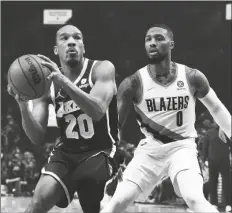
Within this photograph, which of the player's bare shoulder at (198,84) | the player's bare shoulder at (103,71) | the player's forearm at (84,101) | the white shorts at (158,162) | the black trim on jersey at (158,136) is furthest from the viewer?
the player's bare shoulder at (198,84)

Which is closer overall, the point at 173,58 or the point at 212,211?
the point at 212,211

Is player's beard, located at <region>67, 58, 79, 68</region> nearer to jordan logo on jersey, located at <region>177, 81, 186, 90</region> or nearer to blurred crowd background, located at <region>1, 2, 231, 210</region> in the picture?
jordan logo on jersey, located at <region>177, 81, 186, 90</region>

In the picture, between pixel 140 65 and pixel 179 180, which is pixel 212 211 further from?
pixel 140 65

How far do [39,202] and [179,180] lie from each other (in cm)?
128

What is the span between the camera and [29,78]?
12.9 ft

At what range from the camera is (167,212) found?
8539 millimetres

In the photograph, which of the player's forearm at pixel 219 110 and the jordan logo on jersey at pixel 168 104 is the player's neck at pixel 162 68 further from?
the player's forearm at pixel 219 110

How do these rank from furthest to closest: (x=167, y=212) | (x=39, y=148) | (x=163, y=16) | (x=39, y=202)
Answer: (x=163, y=16), (x=39, y=148), (x=167, y=212), (x=39, y=202)

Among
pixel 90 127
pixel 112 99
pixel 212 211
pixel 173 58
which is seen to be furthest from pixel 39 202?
pixel 173 58

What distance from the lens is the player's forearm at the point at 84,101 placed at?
3634 mm

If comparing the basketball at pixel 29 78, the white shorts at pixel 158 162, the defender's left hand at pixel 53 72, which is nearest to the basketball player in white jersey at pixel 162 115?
the white shorts at pixel 158 162

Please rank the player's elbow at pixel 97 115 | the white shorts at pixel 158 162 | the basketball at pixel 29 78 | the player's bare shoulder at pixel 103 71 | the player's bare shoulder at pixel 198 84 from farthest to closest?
the player's bare shoulder at pixel 198 84 → the white shorts at pixel 158 162 → the player's bare shoulder at pixel 103 71 → the basketball at pixel 29 78 → the player's elbow at pixel 97 115

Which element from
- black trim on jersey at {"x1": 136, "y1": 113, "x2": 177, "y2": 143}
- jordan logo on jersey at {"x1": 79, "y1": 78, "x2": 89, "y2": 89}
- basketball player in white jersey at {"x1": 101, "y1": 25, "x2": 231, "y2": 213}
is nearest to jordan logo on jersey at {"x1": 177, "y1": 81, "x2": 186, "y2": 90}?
basketball player in white jersey at {"x1": 101, "y1": 25, "x2": 231, "y2": 213}

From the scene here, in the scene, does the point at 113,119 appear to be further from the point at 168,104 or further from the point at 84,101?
the point at 168,104
